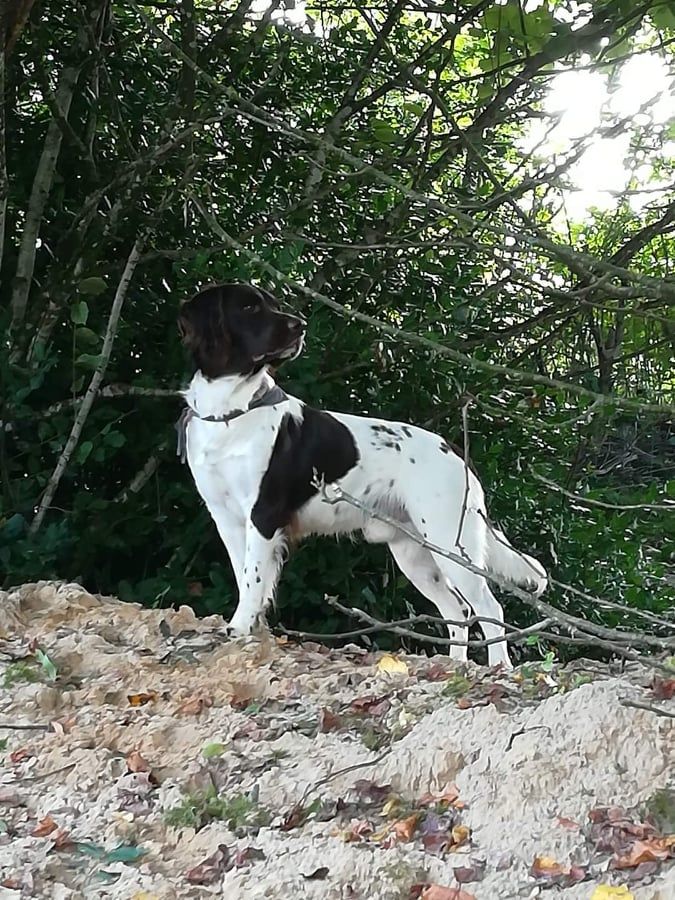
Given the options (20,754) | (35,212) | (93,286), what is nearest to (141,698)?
(20,754)

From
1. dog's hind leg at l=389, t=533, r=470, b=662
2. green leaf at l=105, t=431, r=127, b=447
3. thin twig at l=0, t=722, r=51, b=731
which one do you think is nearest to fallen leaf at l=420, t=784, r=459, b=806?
thin twig at l=0, t=722, r=51, b=731

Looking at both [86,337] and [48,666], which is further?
[86,337]

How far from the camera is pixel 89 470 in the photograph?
6.88m

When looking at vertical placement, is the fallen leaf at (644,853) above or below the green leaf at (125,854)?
above

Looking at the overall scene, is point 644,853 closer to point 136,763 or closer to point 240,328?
point 136,763

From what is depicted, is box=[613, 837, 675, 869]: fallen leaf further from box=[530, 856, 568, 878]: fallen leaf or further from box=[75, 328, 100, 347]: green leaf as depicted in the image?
box=[75, 328, 100, 347]: green leaf

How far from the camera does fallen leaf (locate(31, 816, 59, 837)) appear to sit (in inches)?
112

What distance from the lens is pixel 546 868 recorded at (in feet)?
8.11

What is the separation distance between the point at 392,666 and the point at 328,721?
0.77 metres

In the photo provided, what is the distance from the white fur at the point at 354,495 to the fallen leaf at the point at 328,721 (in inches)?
64.6

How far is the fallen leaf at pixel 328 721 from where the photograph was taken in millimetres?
3459

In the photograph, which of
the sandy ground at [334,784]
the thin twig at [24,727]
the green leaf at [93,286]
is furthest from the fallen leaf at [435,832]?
the green leaf at [93,286]

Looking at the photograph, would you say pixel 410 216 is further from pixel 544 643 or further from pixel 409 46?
pixel 544 643

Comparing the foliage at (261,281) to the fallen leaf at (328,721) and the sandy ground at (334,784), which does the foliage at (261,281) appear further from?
the fallen leaf at (328,721)
